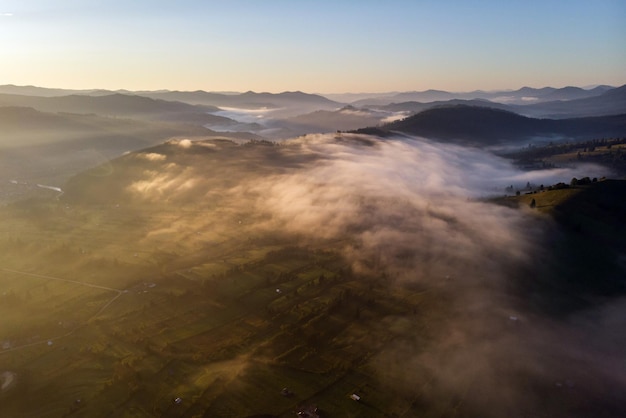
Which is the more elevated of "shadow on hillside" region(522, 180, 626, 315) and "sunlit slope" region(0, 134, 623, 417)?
"shadow on hillside" region(522, 180, 626, 315)

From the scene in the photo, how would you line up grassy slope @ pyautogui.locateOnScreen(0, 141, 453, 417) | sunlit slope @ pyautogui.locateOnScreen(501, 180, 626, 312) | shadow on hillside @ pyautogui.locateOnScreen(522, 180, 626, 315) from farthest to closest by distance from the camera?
sunlit slope @ pyautogui.locateOnScreen(501, 180, 626, 312) → shadow on hillside @ pyautogui.locateOnScreen(522, 180, 626, 315) → grassy slope @ pyautogui.locateOnScreen(0, 141, 453, 417)

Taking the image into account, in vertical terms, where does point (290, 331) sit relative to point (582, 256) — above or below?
below

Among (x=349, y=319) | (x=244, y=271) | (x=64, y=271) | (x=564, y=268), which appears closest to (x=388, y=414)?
(x=349, y=319)

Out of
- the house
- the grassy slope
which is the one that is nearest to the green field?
the grassy slope

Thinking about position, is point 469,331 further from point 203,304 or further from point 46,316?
point 46,316

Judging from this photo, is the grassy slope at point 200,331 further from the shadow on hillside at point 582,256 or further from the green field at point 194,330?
the shadow on hillside at point 582,256

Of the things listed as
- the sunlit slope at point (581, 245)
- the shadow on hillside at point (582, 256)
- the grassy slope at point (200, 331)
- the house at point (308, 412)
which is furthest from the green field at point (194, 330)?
the sunlit slope at point (581, 245)

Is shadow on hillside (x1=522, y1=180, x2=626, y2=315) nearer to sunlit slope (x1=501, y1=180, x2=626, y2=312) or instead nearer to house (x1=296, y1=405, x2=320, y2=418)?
sunlit slope (x1=501, y1=180, x2=626, y2=312)

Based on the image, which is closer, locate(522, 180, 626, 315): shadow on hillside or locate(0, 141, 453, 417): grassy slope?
locate(0, 141, 453, 417): grassy slope

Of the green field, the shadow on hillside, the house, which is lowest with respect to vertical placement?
the house

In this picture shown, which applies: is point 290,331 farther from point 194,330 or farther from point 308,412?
point 308,412

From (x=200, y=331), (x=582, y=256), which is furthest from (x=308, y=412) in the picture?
(x=582, y=256)
